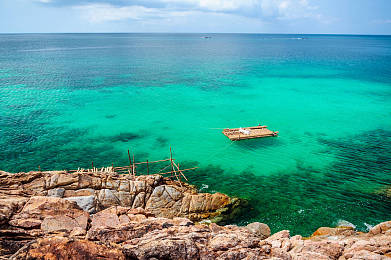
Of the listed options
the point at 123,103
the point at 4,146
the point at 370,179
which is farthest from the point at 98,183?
the point at 123,103

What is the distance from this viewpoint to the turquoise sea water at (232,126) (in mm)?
29766

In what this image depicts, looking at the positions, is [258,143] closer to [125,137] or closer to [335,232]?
[335,232]

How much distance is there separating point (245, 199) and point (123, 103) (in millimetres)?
45004

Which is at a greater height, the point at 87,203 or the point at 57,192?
the point at 57,192

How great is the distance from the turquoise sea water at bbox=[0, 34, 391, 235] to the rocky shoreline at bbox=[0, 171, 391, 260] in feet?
28.3

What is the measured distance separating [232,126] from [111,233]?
129ft

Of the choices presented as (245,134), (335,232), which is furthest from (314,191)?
(245,134)

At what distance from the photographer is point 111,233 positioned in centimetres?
1302

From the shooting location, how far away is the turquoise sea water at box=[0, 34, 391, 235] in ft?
97.7

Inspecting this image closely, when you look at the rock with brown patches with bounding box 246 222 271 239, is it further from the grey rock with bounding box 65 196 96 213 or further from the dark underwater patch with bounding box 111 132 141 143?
the dark underwater patch with bounding box 111 132 141 143

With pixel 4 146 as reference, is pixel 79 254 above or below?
Result: above

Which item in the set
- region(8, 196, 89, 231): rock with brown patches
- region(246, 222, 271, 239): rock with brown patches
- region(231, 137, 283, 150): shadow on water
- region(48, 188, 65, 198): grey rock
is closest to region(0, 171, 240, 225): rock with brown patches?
region(48, 188, 65, 198): grey rock

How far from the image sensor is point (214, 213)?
26.2 metres

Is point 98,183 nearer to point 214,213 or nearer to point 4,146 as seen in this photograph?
point 214,213
